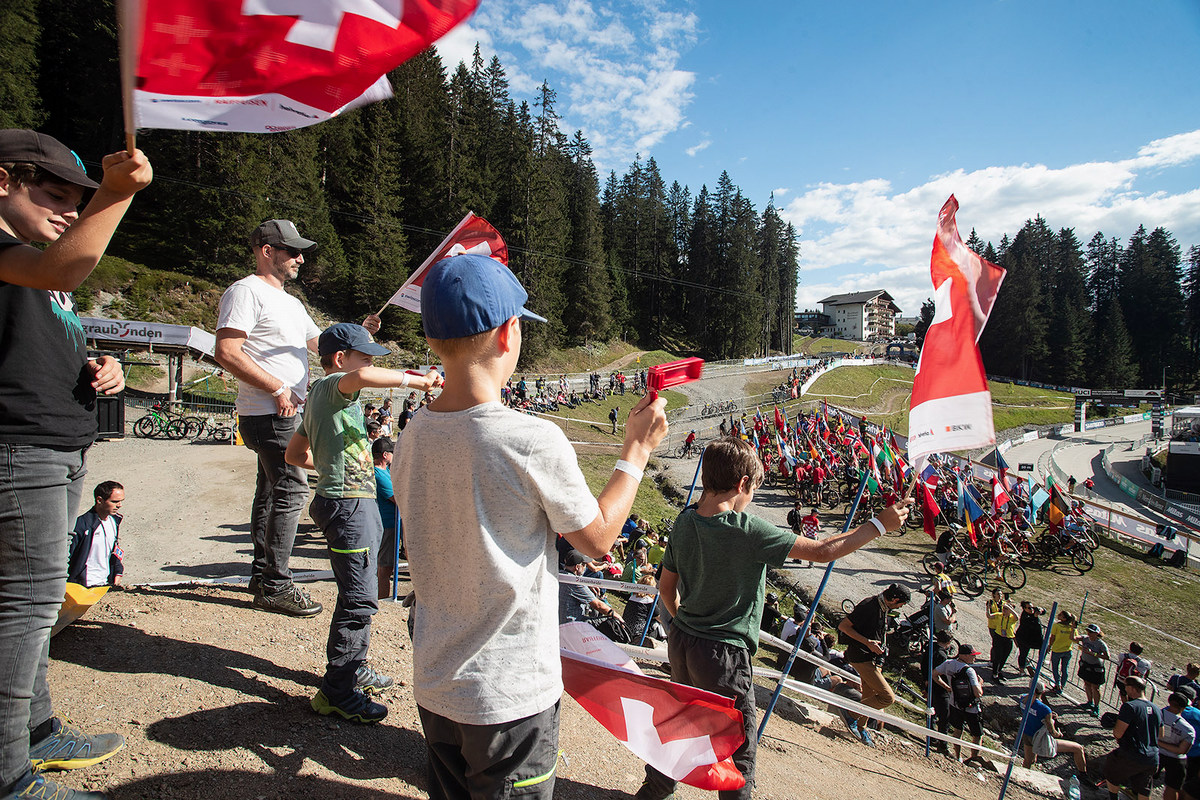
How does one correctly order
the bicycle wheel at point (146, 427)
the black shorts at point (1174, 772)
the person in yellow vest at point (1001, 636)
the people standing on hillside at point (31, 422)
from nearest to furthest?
the people standing on hillside at point (31, 422) < the black shorts at point (1174, 772) < the person in yellow vest at point (1001, 636) < the bicycle wheel at point (146, 427)

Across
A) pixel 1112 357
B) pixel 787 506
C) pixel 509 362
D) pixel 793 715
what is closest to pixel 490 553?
pixel 509 362

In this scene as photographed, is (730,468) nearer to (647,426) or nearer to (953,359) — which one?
(647,426)

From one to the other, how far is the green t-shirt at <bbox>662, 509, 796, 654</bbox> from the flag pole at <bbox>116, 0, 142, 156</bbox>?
2.63 metres

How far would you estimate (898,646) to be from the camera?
12.7 meters

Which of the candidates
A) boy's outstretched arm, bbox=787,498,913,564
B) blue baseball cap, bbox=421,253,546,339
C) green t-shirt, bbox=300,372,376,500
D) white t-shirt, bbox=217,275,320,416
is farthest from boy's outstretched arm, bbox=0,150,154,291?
boy's outstretched arm, bbox=787,498,913,564

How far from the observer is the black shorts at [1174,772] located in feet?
25.4

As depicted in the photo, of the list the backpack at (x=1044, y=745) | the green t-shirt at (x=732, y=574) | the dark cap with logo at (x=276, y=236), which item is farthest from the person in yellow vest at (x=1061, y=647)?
the dark cap with logo at (x=276, y=236)

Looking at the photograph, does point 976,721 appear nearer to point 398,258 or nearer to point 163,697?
point 163,697

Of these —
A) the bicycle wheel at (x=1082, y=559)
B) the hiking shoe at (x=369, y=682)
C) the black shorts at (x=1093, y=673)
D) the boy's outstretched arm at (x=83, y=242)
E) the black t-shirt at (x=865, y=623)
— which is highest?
the boy's outstretched arm at (x=83, y=242)

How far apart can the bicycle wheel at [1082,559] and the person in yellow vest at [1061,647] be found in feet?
31.5

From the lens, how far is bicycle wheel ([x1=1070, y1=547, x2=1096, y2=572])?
19.1 metres

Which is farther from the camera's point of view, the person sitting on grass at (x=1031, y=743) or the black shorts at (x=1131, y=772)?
the person sitting on grass at (x=1031, y=743)

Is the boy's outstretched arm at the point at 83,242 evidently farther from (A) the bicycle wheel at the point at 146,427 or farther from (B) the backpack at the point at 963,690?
(A) the bicycle wheel at the point at 146,427

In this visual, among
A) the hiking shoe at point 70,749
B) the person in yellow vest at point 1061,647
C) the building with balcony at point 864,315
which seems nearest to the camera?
the hiking shoe at point 70,749
